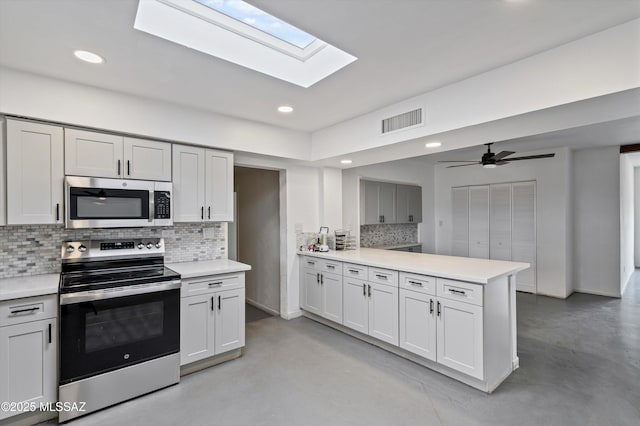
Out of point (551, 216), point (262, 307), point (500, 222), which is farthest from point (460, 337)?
point (500, 222)

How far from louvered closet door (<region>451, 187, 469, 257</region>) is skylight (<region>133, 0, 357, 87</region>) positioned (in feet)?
17.3

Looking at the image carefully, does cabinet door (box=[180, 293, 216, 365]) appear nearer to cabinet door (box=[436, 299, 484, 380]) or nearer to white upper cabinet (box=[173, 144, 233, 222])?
white upper cabinet (box=[173, 144, 233, 222])

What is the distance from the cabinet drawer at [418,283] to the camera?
108 inches

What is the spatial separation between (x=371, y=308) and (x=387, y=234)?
11.1ft

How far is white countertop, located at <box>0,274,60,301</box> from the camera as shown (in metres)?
2.03

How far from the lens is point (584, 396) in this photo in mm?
2418

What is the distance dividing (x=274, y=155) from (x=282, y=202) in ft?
2.73

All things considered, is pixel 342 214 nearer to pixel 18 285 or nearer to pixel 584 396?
pixel 584 396

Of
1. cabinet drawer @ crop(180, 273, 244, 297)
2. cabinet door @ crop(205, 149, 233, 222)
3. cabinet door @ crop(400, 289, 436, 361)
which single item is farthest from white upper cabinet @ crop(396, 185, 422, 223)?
cabinet drawer @ crop(180, 273, 244, 297)

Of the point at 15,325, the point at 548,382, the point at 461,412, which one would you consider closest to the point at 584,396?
the point at 548,382

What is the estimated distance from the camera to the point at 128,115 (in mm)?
2740

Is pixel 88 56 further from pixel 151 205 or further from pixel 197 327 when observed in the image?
pixel 197 327

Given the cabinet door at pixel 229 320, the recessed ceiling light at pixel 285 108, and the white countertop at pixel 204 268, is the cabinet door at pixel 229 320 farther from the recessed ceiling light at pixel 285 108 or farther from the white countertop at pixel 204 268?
the recessed ceiling light at pixel 285 108

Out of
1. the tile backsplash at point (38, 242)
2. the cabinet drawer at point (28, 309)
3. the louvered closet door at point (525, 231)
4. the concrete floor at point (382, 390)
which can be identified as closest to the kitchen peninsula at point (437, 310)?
the concrete floor at point (382, 390)
